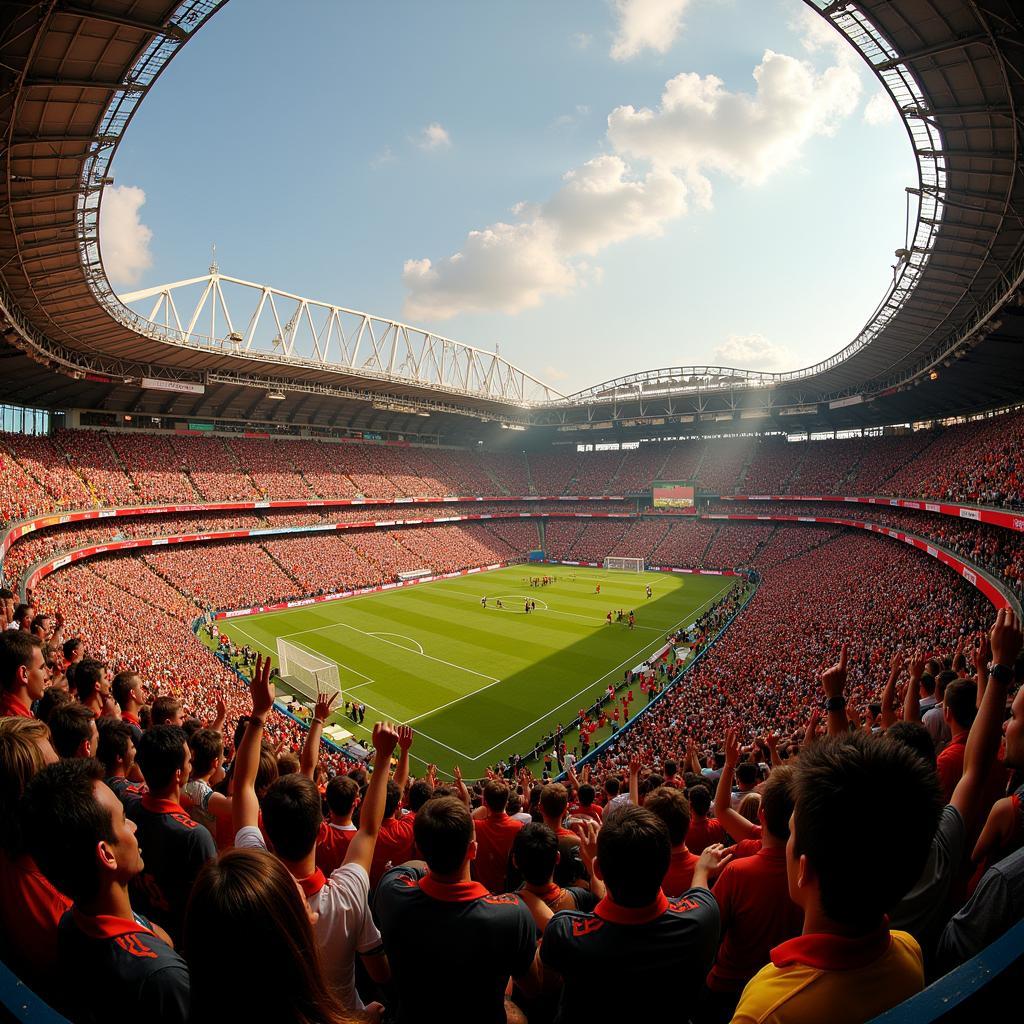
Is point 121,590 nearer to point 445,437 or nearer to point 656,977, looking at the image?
point 656,977

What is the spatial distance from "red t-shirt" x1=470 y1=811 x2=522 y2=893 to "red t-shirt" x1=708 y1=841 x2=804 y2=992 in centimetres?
232

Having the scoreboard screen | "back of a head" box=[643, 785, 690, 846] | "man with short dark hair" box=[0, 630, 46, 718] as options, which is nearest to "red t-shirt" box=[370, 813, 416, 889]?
"back of a head" box=[643, 785, 690, 846]

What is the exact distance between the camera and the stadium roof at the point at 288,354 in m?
14.2

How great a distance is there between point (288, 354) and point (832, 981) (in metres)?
48.4

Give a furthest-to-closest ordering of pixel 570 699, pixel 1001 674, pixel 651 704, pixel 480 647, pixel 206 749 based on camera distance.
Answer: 1. pixel 480 647
2. pixel 570 699
3. pixel 651 704
4. pixel 206 749
5. pixel 1001 674

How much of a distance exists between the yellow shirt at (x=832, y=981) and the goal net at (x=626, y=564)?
5696cm

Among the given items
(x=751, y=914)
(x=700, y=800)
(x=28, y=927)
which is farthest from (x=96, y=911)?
(x=700, y=800)

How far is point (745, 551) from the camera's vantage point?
55.0m

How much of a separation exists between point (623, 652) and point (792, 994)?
32687 millimetres

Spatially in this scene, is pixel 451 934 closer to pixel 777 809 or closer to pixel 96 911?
pixel 96 911

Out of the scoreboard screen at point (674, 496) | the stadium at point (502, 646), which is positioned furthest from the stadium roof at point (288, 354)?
the scoreboard screen at point (674, 496)

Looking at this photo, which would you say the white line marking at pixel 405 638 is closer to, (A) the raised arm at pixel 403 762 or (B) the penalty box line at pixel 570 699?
(B) the penalty box line at pixel 570 699

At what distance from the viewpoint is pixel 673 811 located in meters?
4.55

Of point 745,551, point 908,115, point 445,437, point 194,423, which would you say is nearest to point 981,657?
point 908,115
